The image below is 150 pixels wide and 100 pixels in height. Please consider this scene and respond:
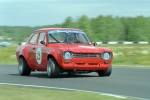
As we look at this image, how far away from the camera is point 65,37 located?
16453mm

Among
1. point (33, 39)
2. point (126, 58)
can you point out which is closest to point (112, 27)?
point (126, 58)

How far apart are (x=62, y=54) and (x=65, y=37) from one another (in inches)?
59.3

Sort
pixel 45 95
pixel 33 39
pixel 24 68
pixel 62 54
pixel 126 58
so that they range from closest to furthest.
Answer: pixel 45 95
pixel 62 54
pixel 24 68
pixel 33 39
pixel 126 58

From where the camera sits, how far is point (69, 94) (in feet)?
34.9

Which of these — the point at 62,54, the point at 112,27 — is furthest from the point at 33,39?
the point at 112,27

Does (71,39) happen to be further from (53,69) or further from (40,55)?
(53,69)

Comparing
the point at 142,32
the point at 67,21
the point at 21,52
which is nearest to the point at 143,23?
the point at 142,32

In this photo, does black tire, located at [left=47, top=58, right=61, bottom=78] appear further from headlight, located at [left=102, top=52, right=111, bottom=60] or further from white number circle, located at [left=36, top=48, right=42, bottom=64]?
headlight, located at [left=102, top=52, right=111, bottom=60]

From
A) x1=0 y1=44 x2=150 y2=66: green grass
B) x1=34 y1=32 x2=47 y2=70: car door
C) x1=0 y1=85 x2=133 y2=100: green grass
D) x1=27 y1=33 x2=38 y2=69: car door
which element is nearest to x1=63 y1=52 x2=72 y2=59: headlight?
x1=34 y1=32 x2=47 y2=70: car door

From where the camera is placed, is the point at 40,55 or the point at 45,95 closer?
the point at 45,95

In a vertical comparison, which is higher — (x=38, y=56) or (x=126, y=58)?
(x=38, y=56)

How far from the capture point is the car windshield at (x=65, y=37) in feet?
53.8

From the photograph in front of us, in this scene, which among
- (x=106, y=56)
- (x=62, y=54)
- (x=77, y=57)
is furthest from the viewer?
(x=106, y=56)

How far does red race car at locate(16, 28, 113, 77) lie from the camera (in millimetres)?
15141
